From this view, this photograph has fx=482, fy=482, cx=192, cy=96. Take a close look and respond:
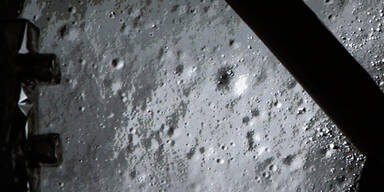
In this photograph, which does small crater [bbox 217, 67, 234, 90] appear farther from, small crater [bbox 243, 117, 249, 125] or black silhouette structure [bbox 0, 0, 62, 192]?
black silhouette structure [bbox 0, 0, 62, 192]

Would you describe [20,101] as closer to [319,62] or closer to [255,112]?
[319,62]

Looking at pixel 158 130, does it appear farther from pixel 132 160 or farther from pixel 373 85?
pixel 373 85

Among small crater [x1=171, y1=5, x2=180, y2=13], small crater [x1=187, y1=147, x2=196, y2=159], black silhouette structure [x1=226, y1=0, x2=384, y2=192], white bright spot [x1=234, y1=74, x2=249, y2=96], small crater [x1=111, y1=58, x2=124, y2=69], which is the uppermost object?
black silhouette structure [x1=226, y1=0, x2=384, y2=192]

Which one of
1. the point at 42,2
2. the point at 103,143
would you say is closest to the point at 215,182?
the point at 103,143

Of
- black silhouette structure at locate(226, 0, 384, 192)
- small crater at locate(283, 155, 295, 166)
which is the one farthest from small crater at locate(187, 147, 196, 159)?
black silhouette structure at locate(226, 0, 384, 192)

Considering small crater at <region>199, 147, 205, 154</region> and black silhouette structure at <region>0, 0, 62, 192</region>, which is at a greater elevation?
black silhouette structure at <region>0, 0, 62, 192</region>

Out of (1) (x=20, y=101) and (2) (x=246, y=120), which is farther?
(2) (x=246, y=120)

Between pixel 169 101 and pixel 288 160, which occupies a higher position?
pixel 169 101

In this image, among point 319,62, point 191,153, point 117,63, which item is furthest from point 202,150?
point 319,62
